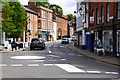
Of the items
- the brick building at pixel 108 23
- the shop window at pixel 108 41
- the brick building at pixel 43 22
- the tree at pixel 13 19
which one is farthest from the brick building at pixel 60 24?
the shop window at pixel 108 41

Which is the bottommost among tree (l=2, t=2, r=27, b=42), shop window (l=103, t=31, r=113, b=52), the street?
the street

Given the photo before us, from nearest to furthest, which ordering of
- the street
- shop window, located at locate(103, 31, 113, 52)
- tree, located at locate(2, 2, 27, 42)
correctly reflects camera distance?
the street < shop window, located at locate(103, 31, 113, 52) < tree, located at locate(2, 2, 27, 42)

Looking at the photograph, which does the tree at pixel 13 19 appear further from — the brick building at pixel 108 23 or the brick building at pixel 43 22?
the brick building at pixel 43 22

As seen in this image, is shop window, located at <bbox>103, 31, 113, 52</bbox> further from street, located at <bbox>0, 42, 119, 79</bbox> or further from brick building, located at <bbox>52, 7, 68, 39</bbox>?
brick building, located at <bbox>52, 7, 68, 39</bbox>

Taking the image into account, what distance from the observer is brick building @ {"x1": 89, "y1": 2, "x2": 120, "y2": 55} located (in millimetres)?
22062

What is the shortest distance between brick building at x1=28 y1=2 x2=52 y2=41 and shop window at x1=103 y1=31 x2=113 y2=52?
55.6m

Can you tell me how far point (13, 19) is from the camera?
112ft

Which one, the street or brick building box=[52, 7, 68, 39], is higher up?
brick building box=[52, 7, 68, 39]

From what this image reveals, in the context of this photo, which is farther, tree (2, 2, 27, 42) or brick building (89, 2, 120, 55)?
tree (2, 2, 27, 42)

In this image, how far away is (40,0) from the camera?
9800cm

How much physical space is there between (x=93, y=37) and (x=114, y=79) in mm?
21906

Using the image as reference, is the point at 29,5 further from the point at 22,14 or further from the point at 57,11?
A: the point at 22,14

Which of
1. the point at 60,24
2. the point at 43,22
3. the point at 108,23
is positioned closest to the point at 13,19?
the point at 108,23

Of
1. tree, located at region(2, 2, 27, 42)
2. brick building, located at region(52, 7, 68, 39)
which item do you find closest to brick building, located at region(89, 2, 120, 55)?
tree, located at region(2, 2, 27, 42)
